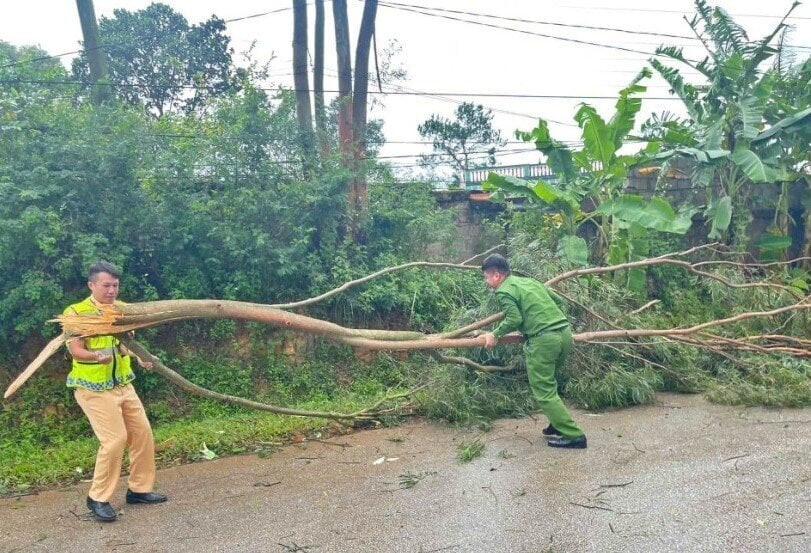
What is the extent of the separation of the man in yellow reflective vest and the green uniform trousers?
324cm

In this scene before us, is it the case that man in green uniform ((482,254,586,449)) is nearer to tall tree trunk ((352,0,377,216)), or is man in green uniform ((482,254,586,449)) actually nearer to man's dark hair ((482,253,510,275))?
man's dark hair ((482,253,510,275))

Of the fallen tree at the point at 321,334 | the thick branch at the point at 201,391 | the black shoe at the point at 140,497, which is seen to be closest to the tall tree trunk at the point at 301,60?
the fallen tree at the point at 321,334

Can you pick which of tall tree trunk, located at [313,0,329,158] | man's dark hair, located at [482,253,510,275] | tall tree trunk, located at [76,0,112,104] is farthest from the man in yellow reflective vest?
tall tree trunk, located at [76,0,112,104]

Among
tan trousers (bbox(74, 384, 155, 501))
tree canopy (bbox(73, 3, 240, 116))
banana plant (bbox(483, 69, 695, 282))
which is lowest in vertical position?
tan trousers (bbox(74, 384, 155, 501))

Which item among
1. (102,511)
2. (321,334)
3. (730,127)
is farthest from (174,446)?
(730,127)

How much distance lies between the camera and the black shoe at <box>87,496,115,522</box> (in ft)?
14.7

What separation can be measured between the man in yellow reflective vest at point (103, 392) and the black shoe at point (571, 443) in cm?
336

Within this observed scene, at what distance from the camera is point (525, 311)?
5.89 metres

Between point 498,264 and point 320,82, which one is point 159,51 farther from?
point 498,264

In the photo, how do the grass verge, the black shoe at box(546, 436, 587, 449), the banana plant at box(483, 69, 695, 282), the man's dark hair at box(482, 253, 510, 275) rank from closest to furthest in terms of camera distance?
the grass verge
the black shoe at box(546, 436, 587, 449)
the man's dark hair at box(482, 253, 510, 275)
the banana plant at box(483, 69, 695, 282)

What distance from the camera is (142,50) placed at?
62.4ft

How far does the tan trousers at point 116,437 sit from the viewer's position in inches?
178

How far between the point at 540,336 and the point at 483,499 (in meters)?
1.73

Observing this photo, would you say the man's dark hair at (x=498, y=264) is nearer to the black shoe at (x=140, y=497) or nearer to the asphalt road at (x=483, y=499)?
the asphalt road at (x=483, y=499)
